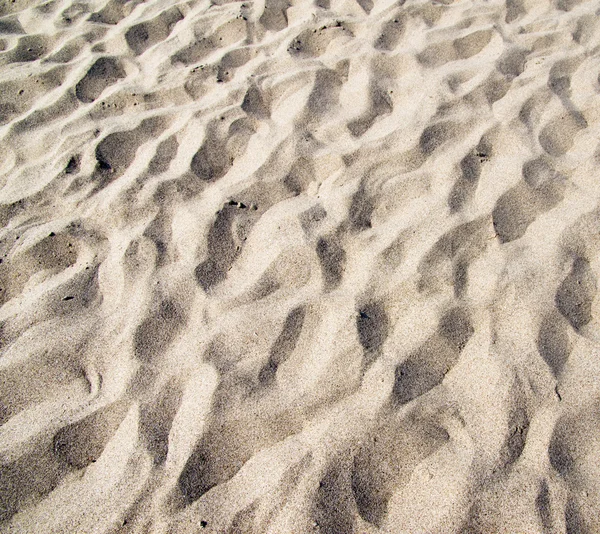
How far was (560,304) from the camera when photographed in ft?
6.08

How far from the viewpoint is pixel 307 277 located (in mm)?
1981

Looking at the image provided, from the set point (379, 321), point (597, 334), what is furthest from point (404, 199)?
point (597, 334)

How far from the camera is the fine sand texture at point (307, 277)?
4.98 feet

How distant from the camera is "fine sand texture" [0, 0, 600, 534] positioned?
1517 mm

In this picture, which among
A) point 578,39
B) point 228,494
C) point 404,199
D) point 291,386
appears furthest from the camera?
point 578,39

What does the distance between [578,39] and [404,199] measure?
66.1 inches

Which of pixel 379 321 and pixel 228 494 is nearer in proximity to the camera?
pixel 228 494

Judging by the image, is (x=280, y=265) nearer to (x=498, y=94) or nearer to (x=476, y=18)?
(x=498, y=94)

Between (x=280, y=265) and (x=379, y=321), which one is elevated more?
(x=280, y=265)

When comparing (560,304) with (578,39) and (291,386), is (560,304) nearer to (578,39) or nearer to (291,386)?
(291,386)

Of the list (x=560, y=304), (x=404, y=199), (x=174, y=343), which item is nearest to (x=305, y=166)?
(x=404, y=199)

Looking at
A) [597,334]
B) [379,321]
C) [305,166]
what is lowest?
[597,334]

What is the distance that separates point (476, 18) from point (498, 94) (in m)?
0.76

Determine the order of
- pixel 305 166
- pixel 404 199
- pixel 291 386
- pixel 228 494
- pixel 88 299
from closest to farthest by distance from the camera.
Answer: pixel 228 494, pixel 291 386, pixel 88 299, pixel 404 199, pixel 305 166
